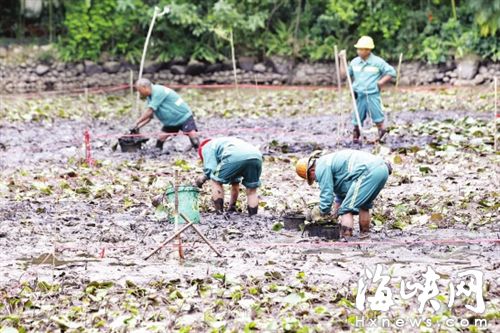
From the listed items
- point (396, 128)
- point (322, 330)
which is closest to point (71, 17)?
point (396, 128)

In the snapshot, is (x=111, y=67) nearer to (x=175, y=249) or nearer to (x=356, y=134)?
(x=356, y=134)

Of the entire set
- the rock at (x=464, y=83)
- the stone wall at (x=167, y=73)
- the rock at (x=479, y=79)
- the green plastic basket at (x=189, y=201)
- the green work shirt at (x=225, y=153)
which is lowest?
the stone wall at (x=167, y=73)

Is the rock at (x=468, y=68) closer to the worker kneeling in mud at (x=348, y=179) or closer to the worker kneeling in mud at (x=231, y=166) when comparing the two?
the worker kneeling in mud at (x=231, y=166)

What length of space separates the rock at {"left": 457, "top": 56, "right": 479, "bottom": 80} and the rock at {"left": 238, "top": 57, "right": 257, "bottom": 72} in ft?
19.8

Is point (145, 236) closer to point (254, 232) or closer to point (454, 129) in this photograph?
point (254, 232)

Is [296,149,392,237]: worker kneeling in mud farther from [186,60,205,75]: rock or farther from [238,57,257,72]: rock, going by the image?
[238,57,257,72]: rock

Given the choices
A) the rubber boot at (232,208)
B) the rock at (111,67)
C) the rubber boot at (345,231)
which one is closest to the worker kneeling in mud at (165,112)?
the rubber boot at (232,208)

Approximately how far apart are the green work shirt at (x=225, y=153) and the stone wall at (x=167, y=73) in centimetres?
1677

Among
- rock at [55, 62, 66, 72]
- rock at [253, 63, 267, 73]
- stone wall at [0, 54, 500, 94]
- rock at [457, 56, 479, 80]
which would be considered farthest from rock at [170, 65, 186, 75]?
rock at [457, 56, 479, 80]

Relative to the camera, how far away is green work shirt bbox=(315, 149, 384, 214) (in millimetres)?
9570

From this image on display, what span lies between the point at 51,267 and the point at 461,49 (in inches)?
755

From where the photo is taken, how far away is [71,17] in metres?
28.1

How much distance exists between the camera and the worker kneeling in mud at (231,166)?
1073cm

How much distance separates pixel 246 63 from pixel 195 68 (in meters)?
1.49
